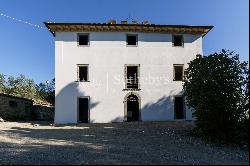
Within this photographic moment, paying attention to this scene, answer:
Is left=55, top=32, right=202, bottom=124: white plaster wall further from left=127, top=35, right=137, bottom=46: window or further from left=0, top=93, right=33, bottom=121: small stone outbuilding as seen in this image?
left=0, top=93, right=33, bottom=121: small stone outbuilding

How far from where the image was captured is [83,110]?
26594mm

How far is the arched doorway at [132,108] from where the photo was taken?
26297 mm

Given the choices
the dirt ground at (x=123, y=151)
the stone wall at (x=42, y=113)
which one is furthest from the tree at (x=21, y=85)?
the dirt ground at (x=123, y=151)

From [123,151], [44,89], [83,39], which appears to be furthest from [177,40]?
[44,89]

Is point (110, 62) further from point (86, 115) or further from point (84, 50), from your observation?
point (86, 115)

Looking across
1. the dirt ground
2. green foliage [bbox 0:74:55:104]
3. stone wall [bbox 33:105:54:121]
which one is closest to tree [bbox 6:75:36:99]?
green foliage [bbox 0:74:55:104]

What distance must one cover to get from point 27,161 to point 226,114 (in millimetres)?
8083

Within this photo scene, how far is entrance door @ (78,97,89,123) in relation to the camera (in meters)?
26.1

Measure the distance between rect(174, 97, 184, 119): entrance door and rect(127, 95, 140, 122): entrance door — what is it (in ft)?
10.2

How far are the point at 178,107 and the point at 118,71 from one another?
5731mm

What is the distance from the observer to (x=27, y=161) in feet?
32.4

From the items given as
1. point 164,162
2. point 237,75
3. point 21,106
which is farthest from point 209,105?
point 21,106

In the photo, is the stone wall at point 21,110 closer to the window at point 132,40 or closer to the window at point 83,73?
the window at point 83,73

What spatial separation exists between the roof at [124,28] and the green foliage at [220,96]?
12.4 metres
